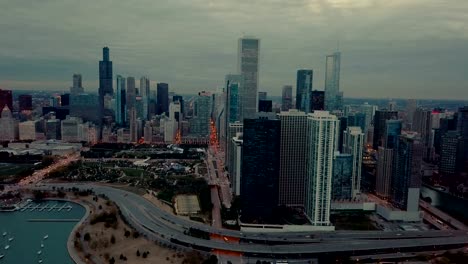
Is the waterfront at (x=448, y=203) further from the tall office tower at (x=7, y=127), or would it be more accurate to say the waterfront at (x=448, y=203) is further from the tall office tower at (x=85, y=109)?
the tall office tower at (x=7, y=127)

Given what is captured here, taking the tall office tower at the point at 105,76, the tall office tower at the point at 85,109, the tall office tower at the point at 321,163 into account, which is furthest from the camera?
the tall office tower at the point at 105,76

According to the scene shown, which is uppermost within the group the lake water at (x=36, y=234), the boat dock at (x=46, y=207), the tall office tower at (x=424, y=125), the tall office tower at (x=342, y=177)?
the tall office tower at (x=424, y=125)

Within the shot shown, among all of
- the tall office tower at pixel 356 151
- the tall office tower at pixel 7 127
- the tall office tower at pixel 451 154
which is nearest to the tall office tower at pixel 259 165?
the tall office tower at pixel 356 151

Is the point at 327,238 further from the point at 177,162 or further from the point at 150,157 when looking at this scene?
the point at 150,157

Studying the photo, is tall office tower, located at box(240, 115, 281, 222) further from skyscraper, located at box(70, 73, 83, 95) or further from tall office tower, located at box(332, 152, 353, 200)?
skyscraper, located at box(70, 73, 83, 95)

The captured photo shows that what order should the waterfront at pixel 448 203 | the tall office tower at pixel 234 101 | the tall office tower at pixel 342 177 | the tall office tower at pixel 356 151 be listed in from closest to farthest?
the waterfront at pixel 448 203 < the tall office tower at pixel 342 177 < the tall office tower at pixel 356 151 < the tall office tower at pixel 234 101

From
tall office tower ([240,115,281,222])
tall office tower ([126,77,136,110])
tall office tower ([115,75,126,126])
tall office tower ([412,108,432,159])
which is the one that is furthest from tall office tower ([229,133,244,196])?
tall office tower ([126,77,136,110])

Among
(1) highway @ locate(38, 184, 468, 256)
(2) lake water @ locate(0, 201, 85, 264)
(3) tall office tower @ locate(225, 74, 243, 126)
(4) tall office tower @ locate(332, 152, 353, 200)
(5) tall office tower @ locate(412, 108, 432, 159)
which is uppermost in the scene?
(3) tall office tower @ locate(225, 74, 243, 126)
